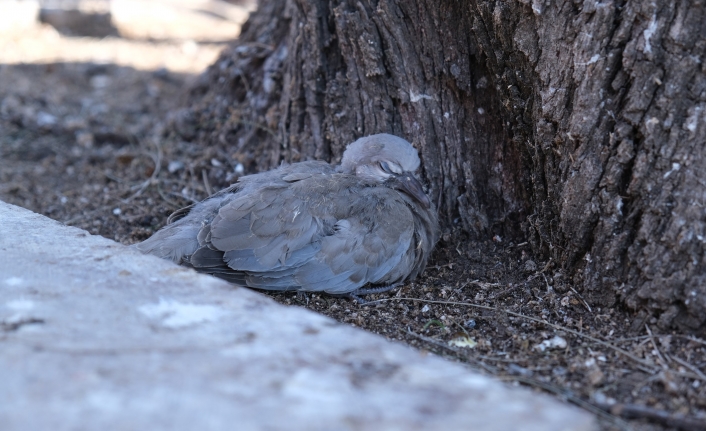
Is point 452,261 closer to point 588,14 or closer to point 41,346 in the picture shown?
point 588,14

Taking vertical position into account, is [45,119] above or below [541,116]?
below

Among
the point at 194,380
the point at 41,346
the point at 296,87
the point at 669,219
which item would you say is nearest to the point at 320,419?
the point at 194,380

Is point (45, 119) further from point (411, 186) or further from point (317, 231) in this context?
point (411, 186)

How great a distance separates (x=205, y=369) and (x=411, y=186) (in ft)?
6.07

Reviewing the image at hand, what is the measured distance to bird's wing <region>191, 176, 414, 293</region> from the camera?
131 inches

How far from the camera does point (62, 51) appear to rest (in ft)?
26.6

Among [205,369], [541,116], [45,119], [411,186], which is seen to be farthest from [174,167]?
[205,369]

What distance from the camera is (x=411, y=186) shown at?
362 centimetres

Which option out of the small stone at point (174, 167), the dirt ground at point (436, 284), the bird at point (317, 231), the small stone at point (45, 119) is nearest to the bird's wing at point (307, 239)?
the bird at point (317, 231)

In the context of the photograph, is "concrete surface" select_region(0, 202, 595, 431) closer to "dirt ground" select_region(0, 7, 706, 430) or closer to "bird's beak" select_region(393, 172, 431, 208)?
"dirt ground" select_region(0, 7, 706, 430)

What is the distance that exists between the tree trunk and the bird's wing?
0.53 meters

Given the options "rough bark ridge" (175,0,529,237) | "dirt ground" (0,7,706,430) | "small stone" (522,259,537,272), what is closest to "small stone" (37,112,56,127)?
"dirt ground" (0,7,706,430)

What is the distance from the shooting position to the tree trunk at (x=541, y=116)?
8.57 feet

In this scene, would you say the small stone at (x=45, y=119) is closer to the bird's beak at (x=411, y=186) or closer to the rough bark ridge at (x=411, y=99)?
the rough bark ridge at (x=411, y=99)
